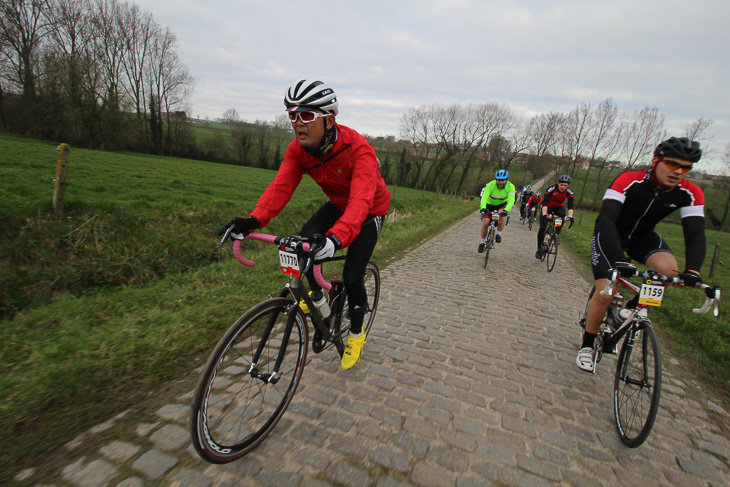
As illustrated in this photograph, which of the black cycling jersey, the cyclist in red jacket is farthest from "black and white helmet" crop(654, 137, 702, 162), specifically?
the cyclist in red jacket

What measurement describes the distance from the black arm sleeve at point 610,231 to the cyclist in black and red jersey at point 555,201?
6.55 meters

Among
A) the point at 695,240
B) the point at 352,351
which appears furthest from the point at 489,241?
the point at 352,351

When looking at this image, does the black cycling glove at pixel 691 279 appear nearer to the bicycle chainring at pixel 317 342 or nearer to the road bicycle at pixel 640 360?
the road bicycle at pixel 640 360

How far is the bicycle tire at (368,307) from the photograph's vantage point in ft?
11.0

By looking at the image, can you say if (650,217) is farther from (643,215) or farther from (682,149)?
(682,149)

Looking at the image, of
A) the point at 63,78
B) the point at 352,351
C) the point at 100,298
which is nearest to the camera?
the point at 352,351

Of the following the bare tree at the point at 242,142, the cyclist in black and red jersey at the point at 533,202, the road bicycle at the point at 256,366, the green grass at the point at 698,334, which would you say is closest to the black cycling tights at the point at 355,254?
the road bicycle at the point at 256,366

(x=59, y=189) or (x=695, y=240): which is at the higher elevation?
(x=695, y=240)

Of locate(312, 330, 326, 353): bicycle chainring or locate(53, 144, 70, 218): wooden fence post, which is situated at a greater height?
locate(53, 144, 70, 218): wooden fence post

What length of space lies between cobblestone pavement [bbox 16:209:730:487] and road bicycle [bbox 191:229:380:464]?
0.15 meters

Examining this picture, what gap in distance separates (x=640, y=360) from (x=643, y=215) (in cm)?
145

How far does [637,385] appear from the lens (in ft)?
8.91

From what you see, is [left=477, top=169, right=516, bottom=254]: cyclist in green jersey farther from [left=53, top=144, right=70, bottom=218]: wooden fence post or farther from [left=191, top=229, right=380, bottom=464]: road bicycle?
[left=53, top=144, right=70, bottom=218]: wooden fence post

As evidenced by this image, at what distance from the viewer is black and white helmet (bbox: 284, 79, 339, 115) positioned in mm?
2496
